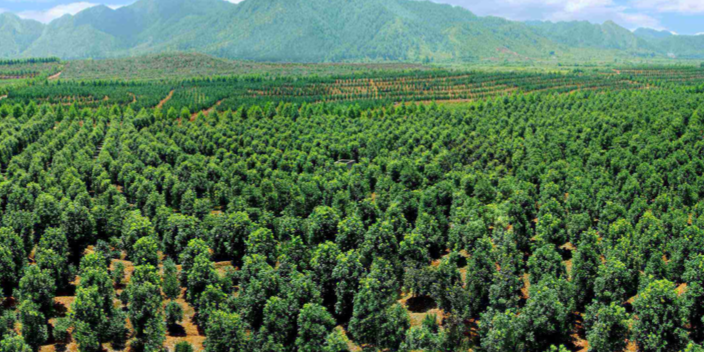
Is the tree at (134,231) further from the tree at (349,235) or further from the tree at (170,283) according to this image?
the tree at (349,235)

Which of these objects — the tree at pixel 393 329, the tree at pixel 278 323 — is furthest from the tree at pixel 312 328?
the tree at pixel 393 329

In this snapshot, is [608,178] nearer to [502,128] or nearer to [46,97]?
[502,128]

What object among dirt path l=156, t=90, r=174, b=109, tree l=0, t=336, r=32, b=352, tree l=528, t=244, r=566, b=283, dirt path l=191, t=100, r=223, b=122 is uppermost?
dirt path l=156, t=90, r=174, b=109

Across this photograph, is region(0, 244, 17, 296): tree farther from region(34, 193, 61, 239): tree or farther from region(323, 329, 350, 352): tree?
region(323, 329, 350, 352): tree

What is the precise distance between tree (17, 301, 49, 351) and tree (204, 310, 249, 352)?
1189 cm

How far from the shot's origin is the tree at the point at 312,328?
31.2 metres

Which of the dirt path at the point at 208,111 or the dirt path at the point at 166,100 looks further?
the dirt path at the point at 166,100

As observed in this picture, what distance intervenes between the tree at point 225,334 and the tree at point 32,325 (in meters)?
11.9

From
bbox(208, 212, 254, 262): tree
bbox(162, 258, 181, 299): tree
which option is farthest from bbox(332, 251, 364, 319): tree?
bbox(162, 258, 181, 299): tree

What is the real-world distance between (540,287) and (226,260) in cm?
3012

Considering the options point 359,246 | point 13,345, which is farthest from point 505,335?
point 13,345

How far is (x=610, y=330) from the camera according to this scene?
31.0m

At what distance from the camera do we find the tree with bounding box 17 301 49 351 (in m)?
32.2

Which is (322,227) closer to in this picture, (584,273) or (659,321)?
(584,273)
